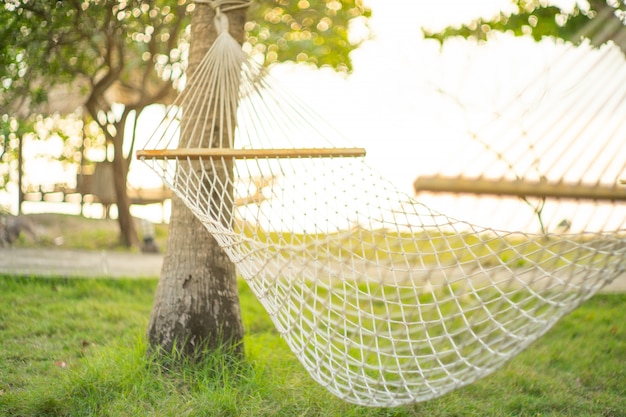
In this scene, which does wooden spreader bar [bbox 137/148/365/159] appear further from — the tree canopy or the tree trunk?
the tree canopy

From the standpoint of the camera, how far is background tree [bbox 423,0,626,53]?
98.3 inches

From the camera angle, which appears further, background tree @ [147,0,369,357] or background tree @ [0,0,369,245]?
background tree @ [0,0,369,245]

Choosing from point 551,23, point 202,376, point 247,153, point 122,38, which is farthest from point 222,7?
point 122,38

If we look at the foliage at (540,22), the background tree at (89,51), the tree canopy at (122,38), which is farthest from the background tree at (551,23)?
the background tree at (89,51)

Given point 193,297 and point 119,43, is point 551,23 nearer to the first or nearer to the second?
point 193,297

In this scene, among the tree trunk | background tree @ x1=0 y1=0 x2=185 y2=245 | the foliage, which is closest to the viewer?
the tree trunk

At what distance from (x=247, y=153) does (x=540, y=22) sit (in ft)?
6.75

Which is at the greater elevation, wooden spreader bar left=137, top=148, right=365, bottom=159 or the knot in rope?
the knot in rope

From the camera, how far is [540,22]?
319 cm

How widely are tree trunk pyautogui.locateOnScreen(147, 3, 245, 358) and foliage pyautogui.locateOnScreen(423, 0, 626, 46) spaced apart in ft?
6.14

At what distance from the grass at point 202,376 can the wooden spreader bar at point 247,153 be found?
751 millimetres

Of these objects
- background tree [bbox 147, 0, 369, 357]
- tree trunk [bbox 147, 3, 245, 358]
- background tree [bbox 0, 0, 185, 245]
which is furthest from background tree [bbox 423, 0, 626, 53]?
background tree [bbox 0, 0, 185, 245]

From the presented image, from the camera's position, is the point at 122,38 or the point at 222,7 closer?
the point at 222,7

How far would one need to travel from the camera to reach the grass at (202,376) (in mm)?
1899
